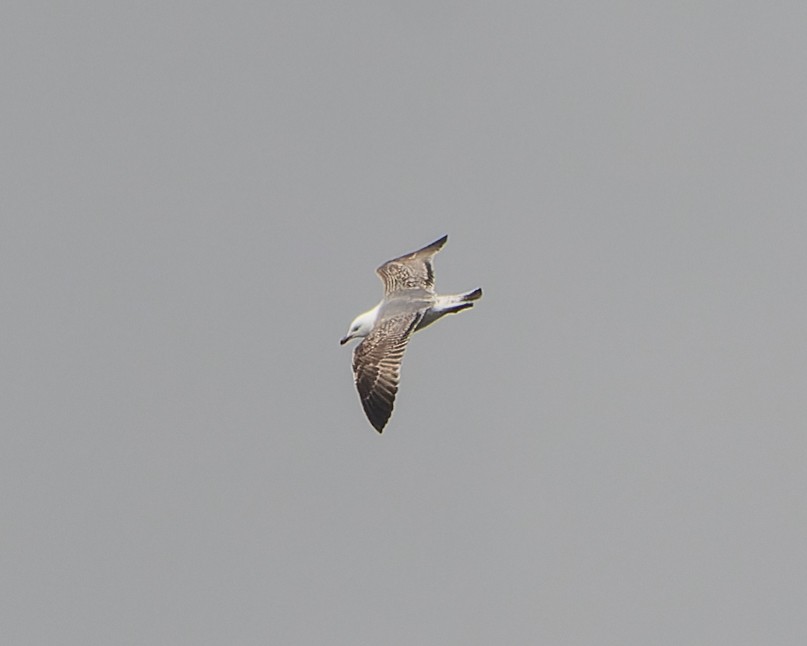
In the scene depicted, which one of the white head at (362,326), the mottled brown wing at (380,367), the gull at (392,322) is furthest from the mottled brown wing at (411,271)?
the mottled brown wing at (380,367)

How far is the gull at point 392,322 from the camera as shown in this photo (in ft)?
109

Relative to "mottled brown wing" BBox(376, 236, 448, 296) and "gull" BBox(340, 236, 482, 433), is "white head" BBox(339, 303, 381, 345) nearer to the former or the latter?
"gull" BBox(340, 236, 482, 433)

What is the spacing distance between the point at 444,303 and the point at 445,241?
4777 millimetres

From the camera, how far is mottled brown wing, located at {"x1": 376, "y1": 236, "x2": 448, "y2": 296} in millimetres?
37938

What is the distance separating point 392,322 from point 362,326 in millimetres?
1118

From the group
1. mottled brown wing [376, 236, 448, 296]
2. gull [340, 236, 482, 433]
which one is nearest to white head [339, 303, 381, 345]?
gull [340, 236, 482, 433]

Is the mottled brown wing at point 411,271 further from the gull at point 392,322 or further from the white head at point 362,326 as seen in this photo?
the white head at point 362,326

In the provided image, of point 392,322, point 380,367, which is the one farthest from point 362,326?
point 380,367

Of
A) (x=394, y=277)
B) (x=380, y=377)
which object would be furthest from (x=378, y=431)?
(x=394, y=277)

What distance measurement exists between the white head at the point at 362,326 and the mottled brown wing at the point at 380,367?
95 centimetres

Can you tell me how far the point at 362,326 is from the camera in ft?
118

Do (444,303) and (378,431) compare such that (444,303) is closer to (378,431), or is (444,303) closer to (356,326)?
(356,326)

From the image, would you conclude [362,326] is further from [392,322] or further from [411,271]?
[411,271]

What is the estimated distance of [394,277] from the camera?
1511 inches
